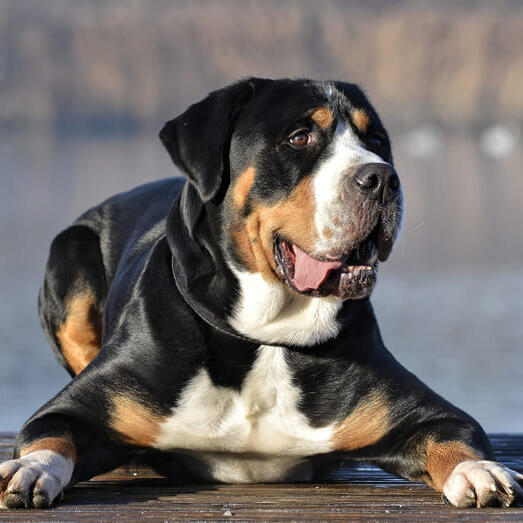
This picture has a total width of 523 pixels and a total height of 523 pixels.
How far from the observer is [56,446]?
3633 mm

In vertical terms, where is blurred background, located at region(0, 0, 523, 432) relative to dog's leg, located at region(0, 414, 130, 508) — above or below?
below

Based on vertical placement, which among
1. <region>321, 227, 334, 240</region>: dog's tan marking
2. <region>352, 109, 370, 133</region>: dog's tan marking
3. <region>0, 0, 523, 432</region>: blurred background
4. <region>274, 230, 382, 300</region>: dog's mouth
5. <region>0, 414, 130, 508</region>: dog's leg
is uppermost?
<region>352, 109, 370, 133</region>: dog's tan marking

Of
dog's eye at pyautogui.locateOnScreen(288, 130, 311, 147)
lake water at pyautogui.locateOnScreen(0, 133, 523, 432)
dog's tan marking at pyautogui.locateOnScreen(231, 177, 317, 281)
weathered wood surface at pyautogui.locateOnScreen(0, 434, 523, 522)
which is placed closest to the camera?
weathered wood surface at pyautogui.locateOnScreen(0, 434, 523, 522)

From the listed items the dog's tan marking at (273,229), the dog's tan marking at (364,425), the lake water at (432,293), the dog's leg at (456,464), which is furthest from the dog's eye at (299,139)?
the dog's leg at (456,464)

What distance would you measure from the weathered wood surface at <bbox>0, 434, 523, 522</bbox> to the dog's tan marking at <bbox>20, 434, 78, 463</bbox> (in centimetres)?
12

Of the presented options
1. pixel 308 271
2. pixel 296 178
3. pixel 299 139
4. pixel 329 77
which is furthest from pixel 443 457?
pixel 329 77

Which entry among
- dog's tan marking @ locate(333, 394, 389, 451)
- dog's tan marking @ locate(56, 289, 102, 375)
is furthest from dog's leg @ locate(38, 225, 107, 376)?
dog's tan marking @ locate(333, 394, 389, 451)

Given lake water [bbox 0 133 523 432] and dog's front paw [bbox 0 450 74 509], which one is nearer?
dog's front paw [bbox 0 450 74 509]

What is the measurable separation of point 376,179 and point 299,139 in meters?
0.36

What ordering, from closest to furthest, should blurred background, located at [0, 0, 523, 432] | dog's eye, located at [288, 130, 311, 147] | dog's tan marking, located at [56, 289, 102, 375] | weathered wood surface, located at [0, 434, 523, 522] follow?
weathered wood surface, located at [0, 434, 523, 522] → dog's eye, located at [288, 130, 311, 147] → dog's tan marking, located at [56, 289, 102, 375] → blurred background, located at [0, 0, 523, 432]

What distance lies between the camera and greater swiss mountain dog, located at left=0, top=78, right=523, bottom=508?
373 centimetres

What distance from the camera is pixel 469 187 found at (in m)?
27.0

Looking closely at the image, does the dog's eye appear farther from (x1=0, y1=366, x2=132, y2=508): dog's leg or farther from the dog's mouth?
(x1=0, y1=366, x2=132, y2=508): dog's leg

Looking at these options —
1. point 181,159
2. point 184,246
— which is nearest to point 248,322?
point 184,246
